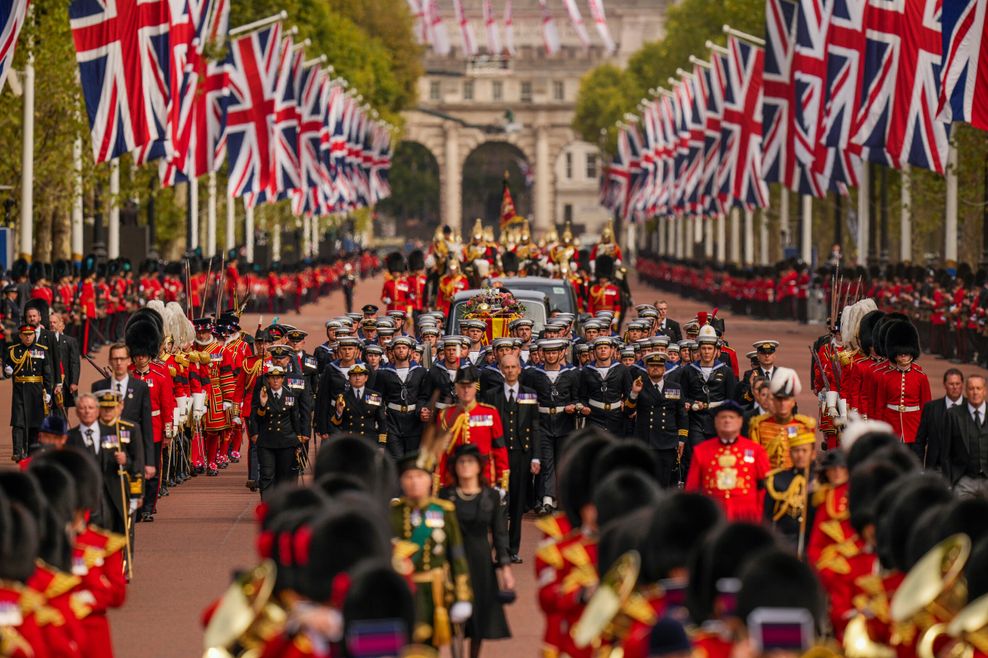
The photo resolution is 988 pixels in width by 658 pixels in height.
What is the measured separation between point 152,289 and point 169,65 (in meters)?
10.8

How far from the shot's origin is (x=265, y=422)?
19.2 meters

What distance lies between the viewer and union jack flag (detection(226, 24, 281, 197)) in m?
43.8

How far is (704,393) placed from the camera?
19281 mm

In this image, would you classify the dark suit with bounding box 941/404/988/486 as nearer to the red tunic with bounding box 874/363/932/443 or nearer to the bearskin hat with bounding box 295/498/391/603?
the red tunic with bounding box 874/363/932/443

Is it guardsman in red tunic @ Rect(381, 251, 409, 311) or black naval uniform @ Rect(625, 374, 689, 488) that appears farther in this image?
guardsman in red tunic @ Rect(381, 251, 409, 311)

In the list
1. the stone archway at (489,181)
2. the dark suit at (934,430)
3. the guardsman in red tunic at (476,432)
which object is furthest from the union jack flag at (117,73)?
the stone archway at (489,181)

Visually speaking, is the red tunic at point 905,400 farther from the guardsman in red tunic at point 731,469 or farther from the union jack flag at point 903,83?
the union jack flag at point 903,83

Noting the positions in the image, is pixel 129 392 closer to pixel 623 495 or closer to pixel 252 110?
pixel 623 495

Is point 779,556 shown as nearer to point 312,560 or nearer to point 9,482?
point 312,560

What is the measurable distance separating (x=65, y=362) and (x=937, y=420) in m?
9.58

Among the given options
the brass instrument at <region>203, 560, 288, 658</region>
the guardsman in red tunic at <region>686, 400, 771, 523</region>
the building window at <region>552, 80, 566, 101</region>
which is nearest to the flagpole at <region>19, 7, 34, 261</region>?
the guardsman in red tunic at <region>686, 400, 771, 523</region>

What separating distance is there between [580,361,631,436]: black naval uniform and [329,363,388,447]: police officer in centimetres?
169

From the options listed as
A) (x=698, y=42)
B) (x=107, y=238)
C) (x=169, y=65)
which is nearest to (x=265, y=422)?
(x=169, y=65)

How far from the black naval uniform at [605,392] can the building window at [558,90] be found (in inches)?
5518
